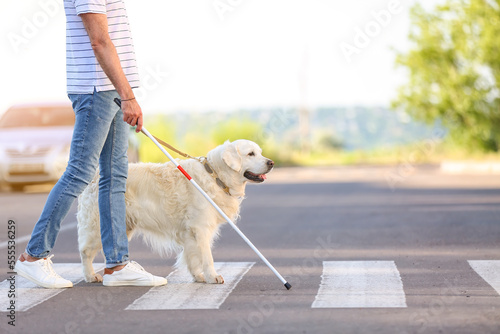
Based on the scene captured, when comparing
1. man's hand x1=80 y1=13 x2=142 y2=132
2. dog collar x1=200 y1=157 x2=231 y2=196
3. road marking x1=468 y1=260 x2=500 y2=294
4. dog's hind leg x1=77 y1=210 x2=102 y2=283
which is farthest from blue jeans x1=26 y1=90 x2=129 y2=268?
road marking x1=468 y1=260 x2=500 y2=294

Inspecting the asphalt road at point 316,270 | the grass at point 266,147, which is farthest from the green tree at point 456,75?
the asphalt road at point 316,270

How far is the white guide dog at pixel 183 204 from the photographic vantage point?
598 cm

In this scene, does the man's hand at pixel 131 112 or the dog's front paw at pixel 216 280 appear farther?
the dog's front paw at pixel 216 280

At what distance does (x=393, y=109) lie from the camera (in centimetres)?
3538

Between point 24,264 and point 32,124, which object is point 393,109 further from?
point 24,264

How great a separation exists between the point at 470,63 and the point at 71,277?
29.4 m

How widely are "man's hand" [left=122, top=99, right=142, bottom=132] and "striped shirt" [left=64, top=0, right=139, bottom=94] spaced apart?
0.62 ft

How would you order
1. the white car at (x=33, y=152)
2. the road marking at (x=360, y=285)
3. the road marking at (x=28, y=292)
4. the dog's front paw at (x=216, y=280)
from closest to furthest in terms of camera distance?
the road marking at (x=360, y=285) < the road marking at (x=28, y=292) < the dog's front paw at (x=216, y=280) < the white car at (x=33, y=152)

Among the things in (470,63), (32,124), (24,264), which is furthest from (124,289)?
(470,63)

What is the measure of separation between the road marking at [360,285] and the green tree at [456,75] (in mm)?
26769

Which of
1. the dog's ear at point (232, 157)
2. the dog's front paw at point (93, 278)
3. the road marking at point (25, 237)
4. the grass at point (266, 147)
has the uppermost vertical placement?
the dog's ear at point (232, 157)

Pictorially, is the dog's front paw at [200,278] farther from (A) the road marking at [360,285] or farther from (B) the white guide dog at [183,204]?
(A) the road marking at [360,285]

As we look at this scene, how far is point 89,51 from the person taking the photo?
5551mm

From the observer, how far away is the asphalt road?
4387 mm
